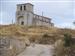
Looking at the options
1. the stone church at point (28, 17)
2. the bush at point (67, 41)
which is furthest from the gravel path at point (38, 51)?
the stone church at point (28, 17)

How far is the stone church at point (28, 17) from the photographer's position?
164ft

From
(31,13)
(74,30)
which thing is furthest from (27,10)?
(74,30)

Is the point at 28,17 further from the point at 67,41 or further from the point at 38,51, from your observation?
the point at 67,41

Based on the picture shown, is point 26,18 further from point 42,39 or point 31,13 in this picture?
point 42,39

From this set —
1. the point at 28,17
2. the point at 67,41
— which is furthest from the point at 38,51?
the point at 28,17

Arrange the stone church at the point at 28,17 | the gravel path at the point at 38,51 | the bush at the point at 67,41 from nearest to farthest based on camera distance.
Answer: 1. the gravel path at the point at 38,51
2. the bush at the point at 67,41
3. the stone church at the point at 28,17

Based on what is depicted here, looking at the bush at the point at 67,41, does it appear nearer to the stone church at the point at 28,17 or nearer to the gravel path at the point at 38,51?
the gravel path at the point at 38,51

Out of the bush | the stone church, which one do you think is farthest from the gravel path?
the stone church

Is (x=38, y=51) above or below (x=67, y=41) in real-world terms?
below

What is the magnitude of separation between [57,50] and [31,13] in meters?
33.4

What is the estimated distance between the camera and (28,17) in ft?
165

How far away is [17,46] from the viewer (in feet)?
61.6

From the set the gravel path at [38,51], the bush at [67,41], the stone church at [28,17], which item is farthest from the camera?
the stone church at [28,17]

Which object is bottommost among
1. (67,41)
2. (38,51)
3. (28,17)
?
(38,51)
